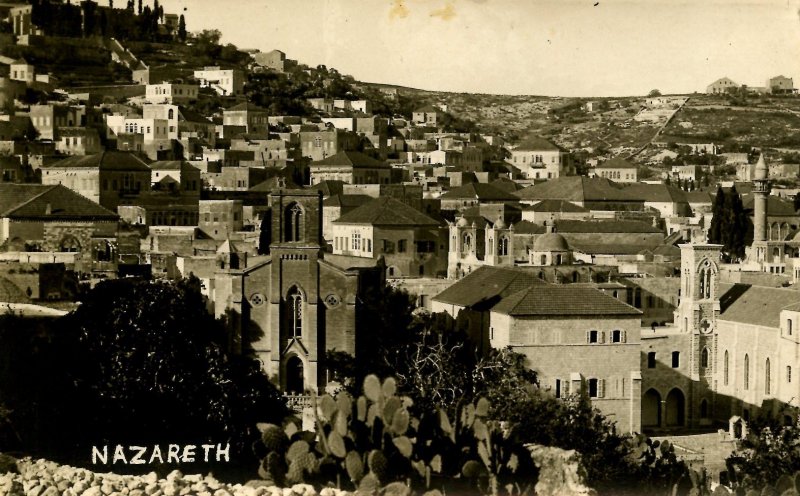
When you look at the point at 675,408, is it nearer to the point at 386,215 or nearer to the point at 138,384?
the point at 386,215

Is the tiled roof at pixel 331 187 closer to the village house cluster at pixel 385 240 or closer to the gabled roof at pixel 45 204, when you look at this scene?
the village house cluster at pixel 385 240

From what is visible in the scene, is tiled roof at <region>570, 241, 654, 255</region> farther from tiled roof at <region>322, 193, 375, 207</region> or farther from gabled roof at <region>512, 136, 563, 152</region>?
gabled roof at <region>512, 136, 563, 152</region>

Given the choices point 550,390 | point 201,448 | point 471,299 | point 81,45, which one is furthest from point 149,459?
point 81,45

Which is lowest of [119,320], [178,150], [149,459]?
[149,459]

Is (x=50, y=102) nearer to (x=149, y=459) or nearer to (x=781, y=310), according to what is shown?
(x=781, y=310)

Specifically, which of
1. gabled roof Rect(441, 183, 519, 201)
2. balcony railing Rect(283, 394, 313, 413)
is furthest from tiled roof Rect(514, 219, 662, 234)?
balcony railing Rect(283, 394, 313, 413)


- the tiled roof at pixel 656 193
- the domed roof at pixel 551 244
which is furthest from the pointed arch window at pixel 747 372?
the tiled roof at pixel 656 193

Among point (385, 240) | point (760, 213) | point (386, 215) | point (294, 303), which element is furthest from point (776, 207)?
point (294, 303)
